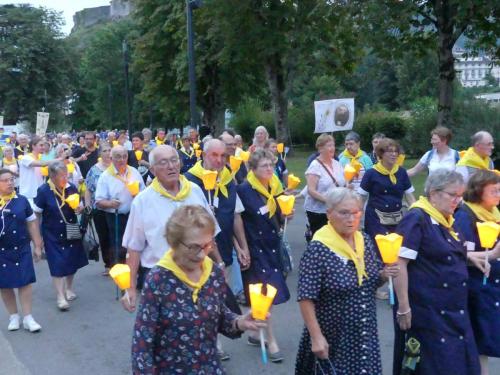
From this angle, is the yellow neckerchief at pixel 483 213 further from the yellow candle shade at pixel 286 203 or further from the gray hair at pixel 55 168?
the gray hair at pixel 55 168

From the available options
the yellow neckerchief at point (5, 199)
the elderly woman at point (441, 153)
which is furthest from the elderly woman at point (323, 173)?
the yellow neckerchief at point (5, 199)

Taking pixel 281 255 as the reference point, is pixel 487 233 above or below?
above

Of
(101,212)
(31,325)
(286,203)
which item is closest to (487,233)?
(286,203)

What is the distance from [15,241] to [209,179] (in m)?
2.36

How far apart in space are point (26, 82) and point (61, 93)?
406 centimetres

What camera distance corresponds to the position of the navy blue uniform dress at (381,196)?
7.14 m

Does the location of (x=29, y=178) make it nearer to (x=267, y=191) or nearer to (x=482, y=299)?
(x=267, y=191)

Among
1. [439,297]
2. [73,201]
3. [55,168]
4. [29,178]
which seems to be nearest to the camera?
[439,297]

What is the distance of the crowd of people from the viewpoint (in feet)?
10.3

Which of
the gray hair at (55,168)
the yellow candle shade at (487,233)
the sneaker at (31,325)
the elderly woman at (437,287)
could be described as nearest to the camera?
the elderly woman at (437,287)

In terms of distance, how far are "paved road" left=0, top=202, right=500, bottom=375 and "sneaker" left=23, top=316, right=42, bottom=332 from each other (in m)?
0.07

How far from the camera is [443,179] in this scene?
4102 millimetres

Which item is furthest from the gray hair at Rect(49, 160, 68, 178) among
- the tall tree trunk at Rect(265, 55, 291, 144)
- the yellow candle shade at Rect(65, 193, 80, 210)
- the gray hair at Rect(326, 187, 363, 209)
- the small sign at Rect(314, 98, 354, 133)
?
the tall tree trunk at Rect(265, 55, 291, 144)

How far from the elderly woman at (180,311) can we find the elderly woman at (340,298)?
59 centimetres
